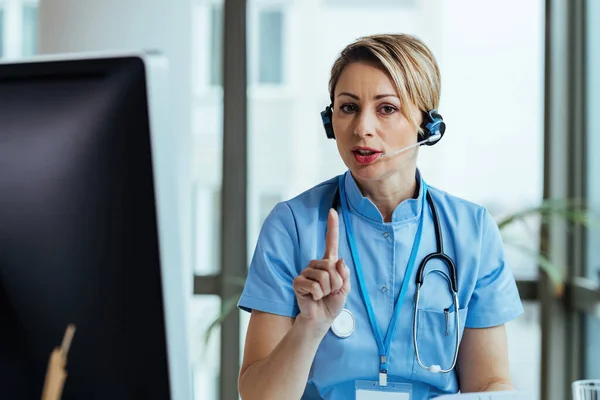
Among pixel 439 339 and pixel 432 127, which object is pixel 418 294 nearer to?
pixel 439 339

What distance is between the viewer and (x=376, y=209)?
1343 millimetres

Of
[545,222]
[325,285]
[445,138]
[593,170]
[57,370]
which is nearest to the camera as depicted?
[57,370]

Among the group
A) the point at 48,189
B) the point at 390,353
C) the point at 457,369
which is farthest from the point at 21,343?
the point at 457,369

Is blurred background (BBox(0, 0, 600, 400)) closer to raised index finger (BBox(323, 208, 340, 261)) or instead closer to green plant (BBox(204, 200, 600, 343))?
green plant (BBox(204, 200, 600, 343))

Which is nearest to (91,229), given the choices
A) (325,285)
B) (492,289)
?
(325,285)

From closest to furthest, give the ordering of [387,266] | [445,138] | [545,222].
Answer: [387,266]
[545,222]
[445,138]

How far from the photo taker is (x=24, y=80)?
26.3 inches

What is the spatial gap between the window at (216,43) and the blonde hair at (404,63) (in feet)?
5.58

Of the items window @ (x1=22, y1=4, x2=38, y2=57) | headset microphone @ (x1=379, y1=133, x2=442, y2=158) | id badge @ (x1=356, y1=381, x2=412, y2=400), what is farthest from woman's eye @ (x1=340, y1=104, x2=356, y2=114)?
window @ (x1=22, y1=4, x2=38, y2=57)

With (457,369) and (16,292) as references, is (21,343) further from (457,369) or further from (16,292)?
(457,369)

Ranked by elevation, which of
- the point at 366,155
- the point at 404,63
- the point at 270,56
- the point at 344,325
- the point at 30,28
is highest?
the point at 30,28

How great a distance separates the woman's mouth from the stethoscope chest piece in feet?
0.90

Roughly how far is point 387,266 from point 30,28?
8.28 feet

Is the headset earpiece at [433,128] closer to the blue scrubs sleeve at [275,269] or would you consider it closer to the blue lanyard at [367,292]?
the blue lanyard at [367,292]
